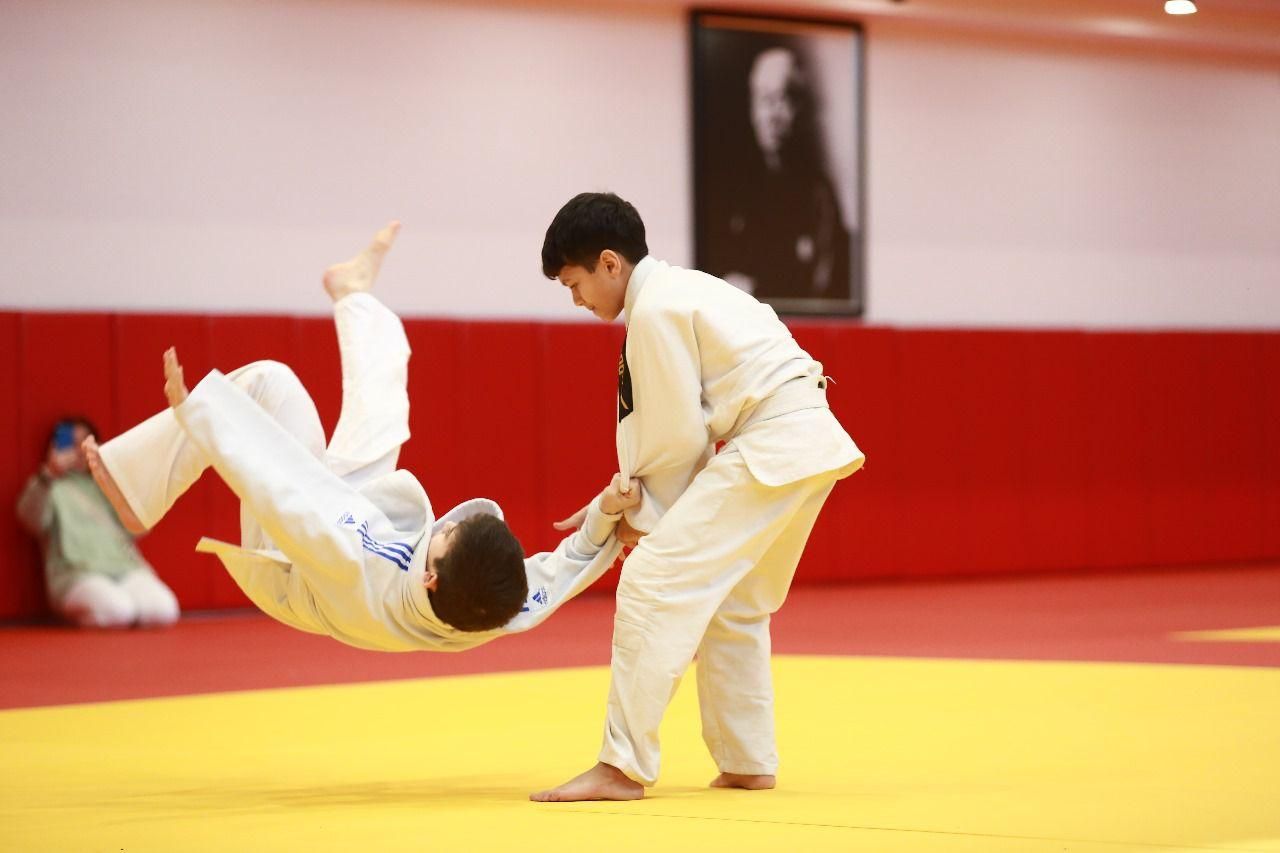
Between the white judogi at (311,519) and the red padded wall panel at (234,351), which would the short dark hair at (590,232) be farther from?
the red padded wall panel at (234,351)

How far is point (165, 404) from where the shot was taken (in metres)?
7.22

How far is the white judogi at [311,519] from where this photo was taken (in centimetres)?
299

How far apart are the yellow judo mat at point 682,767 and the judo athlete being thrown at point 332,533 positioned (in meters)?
0.37

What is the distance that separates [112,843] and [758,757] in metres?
1.26

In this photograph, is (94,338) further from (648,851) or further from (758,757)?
(648,851)

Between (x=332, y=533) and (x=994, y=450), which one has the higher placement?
(x=332, y=533)

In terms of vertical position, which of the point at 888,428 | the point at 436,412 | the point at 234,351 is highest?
the point at 234,351

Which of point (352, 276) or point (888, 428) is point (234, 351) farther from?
point (888, 428)

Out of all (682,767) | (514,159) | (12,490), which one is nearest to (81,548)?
(12,490)

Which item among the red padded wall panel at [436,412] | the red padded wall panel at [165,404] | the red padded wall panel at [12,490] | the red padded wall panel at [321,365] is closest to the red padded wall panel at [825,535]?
the red padded wall panel at [436,412]

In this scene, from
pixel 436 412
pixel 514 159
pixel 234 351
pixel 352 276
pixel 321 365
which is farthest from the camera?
pixel 514 159

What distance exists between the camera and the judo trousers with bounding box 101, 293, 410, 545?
3465mm

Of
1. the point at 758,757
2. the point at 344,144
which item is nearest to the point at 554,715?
the point at 758,757

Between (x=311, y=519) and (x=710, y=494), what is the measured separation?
77 centimetres
